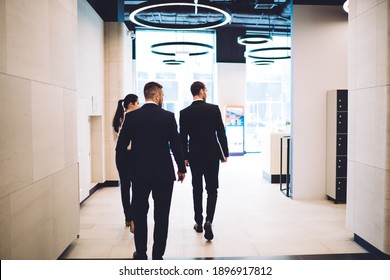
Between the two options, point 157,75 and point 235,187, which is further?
point 157,75

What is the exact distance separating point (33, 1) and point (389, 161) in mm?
3310

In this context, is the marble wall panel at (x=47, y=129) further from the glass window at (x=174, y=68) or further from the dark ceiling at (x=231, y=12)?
the glass window at (x=174, y=68)

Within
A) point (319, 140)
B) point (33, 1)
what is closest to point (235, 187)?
point (319, 140)

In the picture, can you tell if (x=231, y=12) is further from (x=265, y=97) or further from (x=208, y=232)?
(x=208, y=232)

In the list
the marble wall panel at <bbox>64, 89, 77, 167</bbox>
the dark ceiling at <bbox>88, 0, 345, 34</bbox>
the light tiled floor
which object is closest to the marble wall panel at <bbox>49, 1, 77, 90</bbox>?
the marble wall panel at <bbox>64, 89, 77, 167</bbox>

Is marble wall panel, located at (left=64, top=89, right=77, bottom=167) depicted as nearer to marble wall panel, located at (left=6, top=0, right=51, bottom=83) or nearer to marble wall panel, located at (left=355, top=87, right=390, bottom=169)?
marble wall panel, located at (left=6, top=0, right=51, bottom=83)

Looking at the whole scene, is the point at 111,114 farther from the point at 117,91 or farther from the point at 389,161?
the point at 389,161

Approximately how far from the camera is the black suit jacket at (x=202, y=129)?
4008 millimetres

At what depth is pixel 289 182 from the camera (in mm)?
6801

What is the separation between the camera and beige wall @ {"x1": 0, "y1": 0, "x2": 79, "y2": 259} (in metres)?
2.46

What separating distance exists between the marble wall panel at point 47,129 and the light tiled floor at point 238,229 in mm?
1027

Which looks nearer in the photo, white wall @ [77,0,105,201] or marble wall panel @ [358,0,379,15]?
marble wall panel @ [358,0,379,15]

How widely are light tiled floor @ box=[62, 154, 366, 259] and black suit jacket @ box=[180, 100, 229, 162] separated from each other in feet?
3.22

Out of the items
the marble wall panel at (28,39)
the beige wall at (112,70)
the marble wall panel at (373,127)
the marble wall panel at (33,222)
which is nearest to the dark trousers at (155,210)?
the marble wall panel at (33,222)
